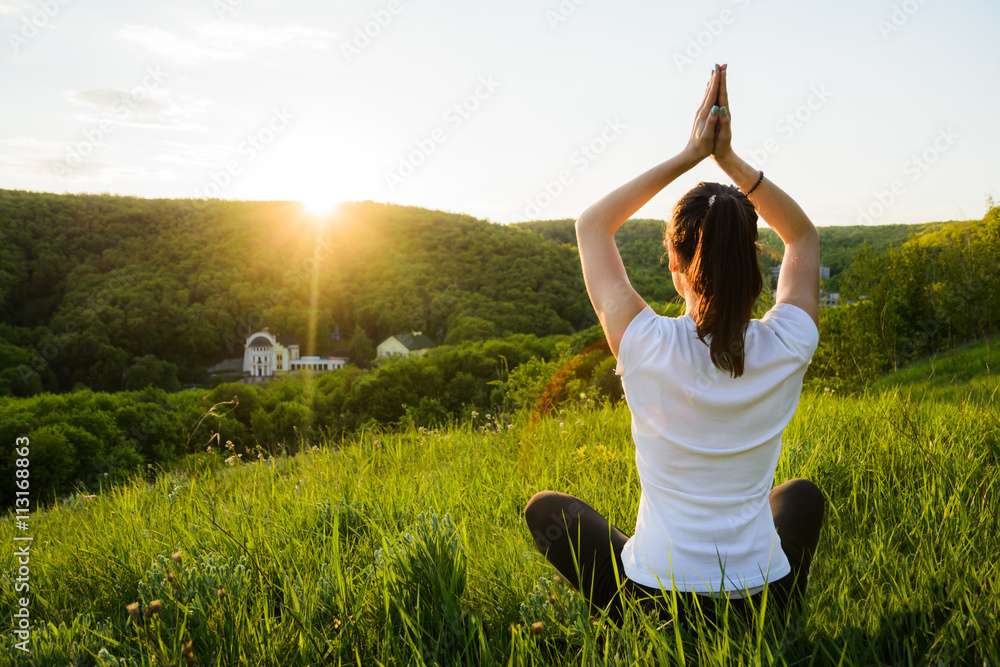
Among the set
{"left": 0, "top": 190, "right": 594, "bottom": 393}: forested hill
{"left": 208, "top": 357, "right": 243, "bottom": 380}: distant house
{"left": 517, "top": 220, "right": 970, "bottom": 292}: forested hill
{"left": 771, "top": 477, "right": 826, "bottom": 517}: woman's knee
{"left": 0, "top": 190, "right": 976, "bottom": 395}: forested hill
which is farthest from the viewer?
{"left": 208, "top": 357, "right": 243, "bottom": 380}: distant house

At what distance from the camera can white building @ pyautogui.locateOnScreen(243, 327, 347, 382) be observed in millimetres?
61438

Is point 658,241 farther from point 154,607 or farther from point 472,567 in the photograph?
point 154,607

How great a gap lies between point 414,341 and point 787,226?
53518mm

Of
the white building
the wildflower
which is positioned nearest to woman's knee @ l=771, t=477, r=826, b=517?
the wildflower

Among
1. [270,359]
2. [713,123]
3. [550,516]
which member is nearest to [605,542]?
[550,516]

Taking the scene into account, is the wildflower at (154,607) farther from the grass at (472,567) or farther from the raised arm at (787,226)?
the raised arm at (787,226)

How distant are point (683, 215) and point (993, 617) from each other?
44.6 inches

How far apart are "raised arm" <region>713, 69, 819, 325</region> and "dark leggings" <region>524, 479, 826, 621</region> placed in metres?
0.53

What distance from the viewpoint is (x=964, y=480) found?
2.64m

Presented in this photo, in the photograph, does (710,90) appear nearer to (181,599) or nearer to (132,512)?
(181,599)

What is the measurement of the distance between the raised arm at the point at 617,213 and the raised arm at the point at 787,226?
58 millimetres

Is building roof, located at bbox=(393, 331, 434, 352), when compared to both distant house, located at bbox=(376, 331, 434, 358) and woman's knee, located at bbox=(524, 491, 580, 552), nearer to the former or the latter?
distant house, located at bbox=(376, 331, 434, 358)

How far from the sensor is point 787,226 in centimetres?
187

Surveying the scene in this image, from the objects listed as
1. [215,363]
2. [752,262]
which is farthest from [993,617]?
[215,363]
